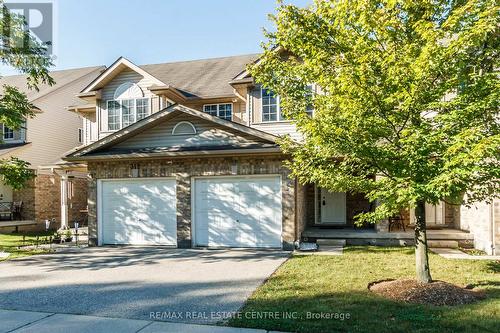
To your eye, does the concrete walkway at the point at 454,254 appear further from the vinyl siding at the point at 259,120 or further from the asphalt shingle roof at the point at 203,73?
the asphalt shingle roof at the point at 203,73

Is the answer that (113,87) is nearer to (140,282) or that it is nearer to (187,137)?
(187,137)

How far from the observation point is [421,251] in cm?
724

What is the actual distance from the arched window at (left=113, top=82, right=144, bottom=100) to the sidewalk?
11608 mm

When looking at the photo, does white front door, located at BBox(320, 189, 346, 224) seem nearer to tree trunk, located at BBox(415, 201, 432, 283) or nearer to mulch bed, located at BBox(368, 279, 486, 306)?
tree trunk, located at BBox(415, 201, 432, 283)

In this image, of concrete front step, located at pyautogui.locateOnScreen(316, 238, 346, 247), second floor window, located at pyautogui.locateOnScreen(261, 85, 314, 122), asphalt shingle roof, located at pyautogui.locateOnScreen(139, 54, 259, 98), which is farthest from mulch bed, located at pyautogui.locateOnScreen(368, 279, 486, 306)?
asphalt shingle roof, located at pyautogui.locateOnScreen(139, 54, 259, 98)

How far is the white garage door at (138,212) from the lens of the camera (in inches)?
499

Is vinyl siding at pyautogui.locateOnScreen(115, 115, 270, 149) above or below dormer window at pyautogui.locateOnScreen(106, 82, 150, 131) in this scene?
below

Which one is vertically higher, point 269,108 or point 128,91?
point 128,91

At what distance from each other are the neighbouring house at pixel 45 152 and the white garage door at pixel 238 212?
9.61m

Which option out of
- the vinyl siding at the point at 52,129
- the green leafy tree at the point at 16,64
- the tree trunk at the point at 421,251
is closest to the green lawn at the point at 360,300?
the tree trunk at the point at 421,251

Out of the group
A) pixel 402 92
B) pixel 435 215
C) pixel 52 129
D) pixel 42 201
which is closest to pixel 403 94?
pixel 402 92

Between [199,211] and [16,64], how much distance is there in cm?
831

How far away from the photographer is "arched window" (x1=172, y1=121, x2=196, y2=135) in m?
12.5

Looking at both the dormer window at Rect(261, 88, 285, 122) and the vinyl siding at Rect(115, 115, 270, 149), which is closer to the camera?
the vinyl siding at Rect(115, 115, 270, 149)
